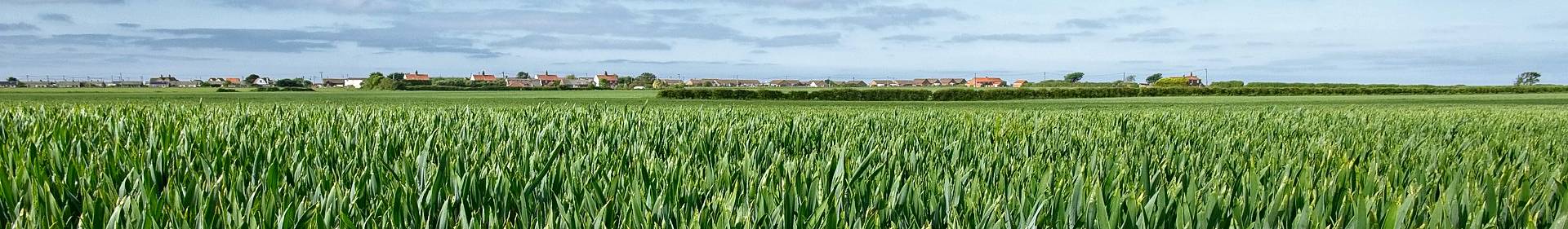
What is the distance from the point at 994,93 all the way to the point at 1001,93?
778mm

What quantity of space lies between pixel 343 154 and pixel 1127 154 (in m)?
3.52

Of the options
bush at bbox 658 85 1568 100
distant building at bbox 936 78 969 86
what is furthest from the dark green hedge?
distant building at bbox 936 78 969 86

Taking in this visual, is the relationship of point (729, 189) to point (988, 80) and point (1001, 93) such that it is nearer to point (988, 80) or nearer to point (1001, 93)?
point (1001, 93)

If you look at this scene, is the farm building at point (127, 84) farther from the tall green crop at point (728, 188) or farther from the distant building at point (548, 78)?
the tall green crop at point (728, 188)

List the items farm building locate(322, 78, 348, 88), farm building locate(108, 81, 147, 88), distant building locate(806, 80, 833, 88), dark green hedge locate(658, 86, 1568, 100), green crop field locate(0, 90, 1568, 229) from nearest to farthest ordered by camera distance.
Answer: green crop field locate(0, 90, 1568, 229)
dark green hedge locate(658, 86, 1568, 100)
farm building locate(108, 81, 147, 88)
farm building locate(322, 78, 348, 88)
distant building locate(806, 80, 833, 88)

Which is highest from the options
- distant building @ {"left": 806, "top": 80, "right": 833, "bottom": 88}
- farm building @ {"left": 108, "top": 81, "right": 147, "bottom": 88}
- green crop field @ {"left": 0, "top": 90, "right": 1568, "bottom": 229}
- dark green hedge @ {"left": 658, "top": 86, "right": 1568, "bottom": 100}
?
farm building @ {"left": 108, "top": 81, "right": 147, "bottom": 88}

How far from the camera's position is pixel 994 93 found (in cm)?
5638

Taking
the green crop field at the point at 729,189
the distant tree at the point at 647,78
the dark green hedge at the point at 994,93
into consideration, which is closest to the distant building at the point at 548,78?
the distant tree at the point at 647,78

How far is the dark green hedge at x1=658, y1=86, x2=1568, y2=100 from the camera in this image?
180 feet

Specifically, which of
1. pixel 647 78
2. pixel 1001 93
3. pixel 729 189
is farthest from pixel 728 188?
pixel 647 78

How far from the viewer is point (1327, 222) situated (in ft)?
Answer: 7.84

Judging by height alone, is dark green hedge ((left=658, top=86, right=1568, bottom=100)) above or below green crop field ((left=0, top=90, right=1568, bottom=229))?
below

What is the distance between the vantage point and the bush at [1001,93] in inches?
2160

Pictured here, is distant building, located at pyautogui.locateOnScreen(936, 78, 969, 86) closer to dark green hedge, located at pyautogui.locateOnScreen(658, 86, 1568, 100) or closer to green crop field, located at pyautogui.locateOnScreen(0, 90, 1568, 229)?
dark green hedge, located at pyautogui.locateOnScreen(658, 86, 1568, 100)
